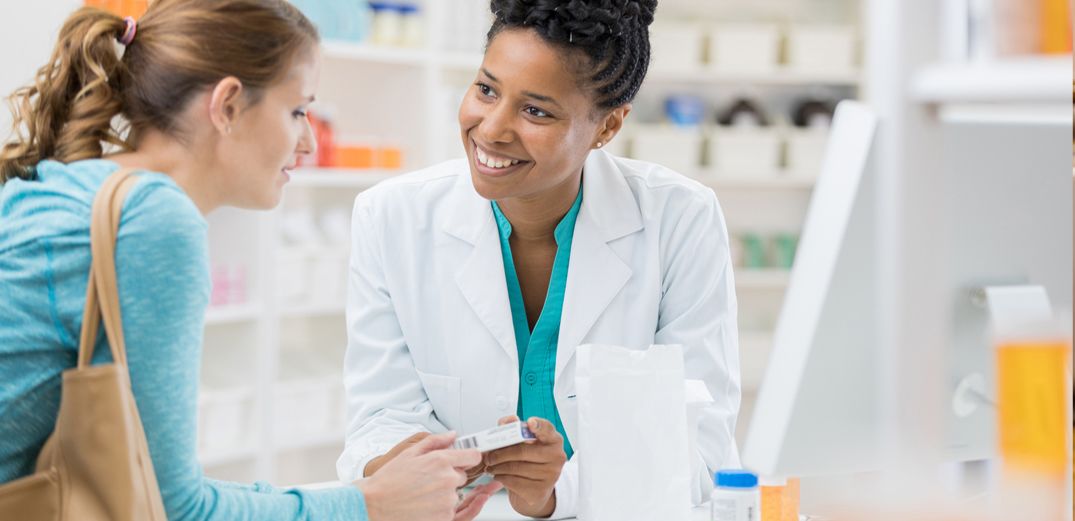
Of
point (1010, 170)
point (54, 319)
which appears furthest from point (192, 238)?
point (1010, 170)

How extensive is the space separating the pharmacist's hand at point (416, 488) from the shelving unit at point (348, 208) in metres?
2.36

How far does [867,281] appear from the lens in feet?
2.97

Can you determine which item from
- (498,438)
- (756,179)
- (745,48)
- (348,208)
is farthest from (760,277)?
(498,438)

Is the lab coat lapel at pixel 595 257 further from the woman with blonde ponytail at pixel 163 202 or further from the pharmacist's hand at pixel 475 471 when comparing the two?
the woman with blonde ponytail at pixel 163 202

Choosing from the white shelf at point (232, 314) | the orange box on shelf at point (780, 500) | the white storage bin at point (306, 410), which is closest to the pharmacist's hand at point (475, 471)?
the orange box on shelf at point (780, 500)

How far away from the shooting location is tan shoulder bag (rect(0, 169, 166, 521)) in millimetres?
1000

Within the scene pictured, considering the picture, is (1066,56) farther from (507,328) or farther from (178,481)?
(507,328)

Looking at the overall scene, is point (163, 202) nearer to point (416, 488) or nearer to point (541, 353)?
point (416, 488)

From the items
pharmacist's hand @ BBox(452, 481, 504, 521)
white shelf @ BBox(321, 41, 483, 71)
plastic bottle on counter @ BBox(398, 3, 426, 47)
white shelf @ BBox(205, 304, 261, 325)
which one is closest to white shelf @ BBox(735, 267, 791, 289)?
white shelf @ BBox(321, 41, 483, 71)

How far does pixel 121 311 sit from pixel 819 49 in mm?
4012

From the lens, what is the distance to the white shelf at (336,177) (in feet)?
12.4

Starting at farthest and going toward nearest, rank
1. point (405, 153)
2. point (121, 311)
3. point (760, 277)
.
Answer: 1. point (760, 277)
2. point (405, 153)
3. point (121, 311)

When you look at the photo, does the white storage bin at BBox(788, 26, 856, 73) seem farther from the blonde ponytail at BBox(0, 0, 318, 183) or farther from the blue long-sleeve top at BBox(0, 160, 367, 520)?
the blue long-sleeve top at BBox(0, 160, 367, 520)

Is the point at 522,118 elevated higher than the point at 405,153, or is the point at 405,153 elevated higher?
the point at 405,153
